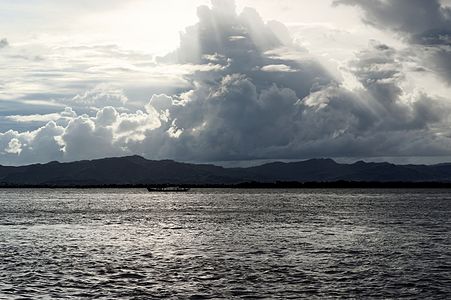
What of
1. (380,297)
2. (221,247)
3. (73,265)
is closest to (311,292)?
(380,297)

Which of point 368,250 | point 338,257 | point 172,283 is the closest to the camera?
point 172,283

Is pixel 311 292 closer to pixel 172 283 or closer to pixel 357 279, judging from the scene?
pixel 357 279

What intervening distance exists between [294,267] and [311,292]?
1289 centimetres

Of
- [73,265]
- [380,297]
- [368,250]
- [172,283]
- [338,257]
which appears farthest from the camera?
[368,250]

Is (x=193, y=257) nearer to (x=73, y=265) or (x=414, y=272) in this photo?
(x=73, y=265)

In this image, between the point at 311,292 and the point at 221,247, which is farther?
the point at 221,247

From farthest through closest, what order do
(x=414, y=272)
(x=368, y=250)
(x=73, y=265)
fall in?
(x=368, y=250) < (x=73, y=265) < (x=414, y=272)

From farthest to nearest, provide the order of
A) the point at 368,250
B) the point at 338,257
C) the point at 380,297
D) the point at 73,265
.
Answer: the point at 368,250
the point at 338,257
the point at 73,265
the point at 380,297

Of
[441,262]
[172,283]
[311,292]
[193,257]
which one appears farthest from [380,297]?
[193,257]

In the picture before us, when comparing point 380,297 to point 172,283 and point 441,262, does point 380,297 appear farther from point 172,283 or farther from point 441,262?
point 441,262

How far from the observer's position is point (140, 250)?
77.8 metres

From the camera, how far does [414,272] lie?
58.4 m

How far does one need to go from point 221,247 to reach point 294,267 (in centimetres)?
2143

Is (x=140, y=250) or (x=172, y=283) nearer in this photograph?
(x=172, y=283)
